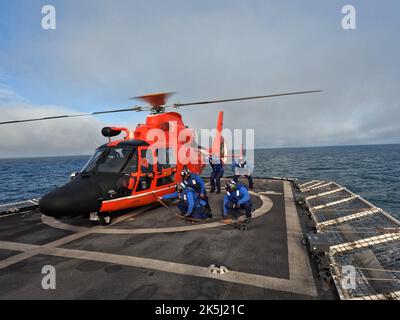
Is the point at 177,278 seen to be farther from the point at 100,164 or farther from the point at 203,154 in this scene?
the point at 203,154

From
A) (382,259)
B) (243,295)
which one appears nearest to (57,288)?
(243,295)

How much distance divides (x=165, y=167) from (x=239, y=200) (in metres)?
4.06

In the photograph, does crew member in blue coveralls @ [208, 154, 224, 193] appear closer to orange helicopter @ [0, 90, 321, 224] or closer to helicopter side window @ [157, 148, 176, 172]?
orange helicopter @ [0, 90, 321, 224]

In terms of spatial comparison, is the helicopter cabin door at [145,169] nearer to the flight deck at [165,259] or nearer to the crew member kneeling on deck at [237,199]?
the flight deck at [165,259]

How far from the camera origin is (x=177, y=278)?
5.34 meters

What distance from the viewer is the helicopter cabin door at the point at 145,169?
32.6 feet

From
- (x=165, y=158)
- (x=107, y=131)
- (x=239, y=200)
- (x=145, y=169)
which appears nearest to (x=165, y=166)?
(x=165, y=158)

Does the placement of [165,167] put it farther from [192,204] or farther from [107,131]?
[107,131]

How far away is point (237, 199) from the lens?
8.99 meters

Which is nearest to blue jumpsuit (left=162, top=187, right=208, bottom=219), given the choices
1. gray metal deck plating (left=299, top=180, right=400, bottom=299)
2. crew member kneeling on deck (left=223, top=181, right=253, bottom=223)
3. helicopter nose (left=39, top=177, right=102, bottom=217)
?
crew member kneeling on deck (left=223, top=181, right=253, bottom=223)

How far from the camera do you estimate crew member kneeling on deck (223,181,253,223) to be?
8.80 m

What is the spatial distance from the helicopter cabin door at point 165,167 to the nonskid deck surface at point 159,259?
1.71 metres
